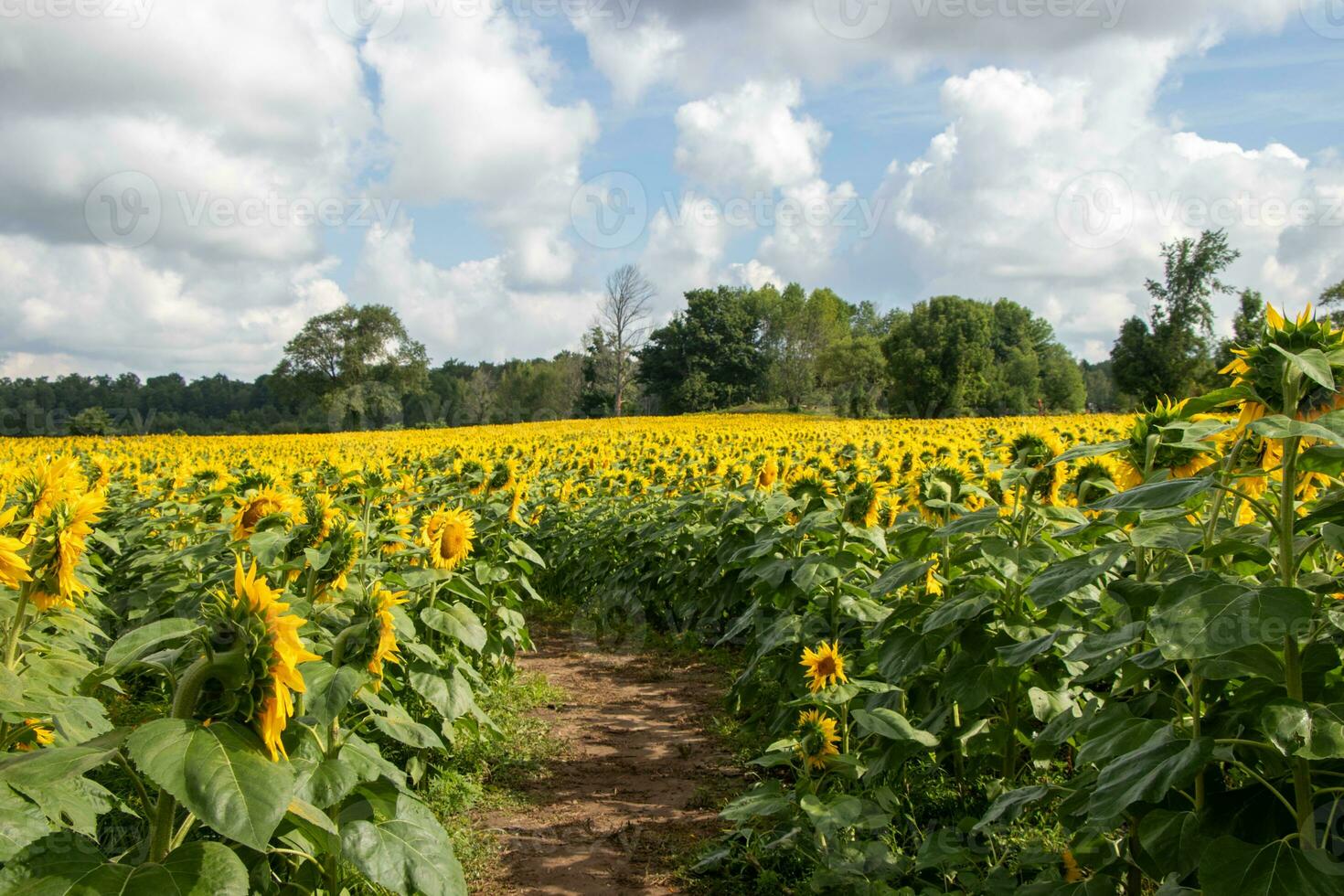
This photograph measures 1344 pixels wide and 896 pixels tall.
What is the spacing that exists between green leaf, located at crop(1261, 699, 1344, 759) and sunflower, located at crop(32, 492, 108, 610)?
2.93 meters

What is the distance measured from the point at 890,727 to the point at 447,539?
7.09 ft

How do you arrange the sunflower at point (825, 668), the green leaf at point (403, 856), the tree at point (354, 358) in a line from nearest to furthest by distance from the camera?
1. the green leaf at point (403, 856)
2. the sunflower at point (825, 668)
3. the tree at point (354, 358)

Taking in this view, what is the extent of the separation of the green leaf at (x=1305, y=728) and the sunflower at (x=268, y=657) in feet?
5.80

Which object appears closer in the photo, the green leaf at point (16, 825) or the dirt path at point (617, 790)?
the green leaf at point (16, 825)

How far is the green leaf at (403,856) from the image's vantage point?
1.91 metres

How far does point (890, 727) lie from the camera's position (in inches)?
124

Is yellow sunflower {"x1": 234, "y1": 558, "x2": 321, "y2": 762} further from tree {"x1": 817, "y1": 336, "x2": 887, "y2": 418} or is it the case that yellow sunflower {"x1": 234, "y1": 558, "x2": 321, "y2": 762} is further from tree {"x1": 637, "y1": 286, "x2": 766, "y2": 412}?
tree {"x1": 637, "y1": 286, "x2": 766, "y2": 412}

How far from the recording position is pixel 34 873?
52.0 inches

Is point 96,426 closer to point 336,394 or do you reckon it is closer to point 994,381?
point 336,394

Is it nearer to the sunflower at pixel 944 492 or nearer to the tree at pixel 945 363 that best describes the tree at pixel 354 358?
the tree at pixel 945 363

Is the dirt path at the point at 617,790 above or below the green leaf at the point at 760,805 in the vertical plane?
below

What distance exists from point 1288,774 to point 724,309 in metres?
70.6

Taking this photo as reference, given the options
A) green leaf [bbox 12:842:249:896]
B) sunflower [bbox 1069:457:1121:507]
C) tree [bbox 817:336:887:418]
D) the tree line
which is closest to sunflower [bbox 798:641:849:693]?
sunflower [bbox 1069:457:1121:507]

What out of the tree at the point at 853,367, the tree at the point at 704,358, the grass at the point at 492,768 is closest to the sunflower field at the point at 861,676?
the grass at the point at 492,768
